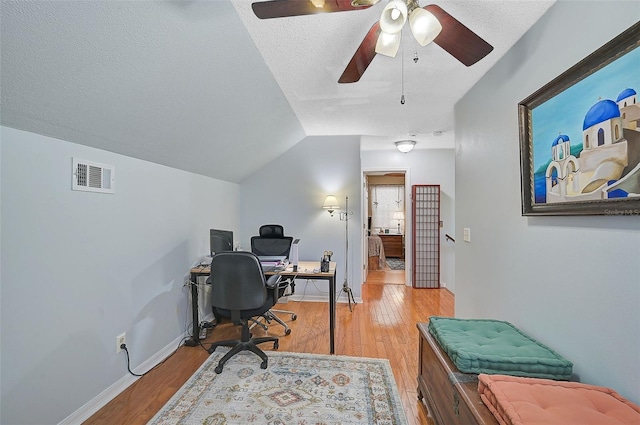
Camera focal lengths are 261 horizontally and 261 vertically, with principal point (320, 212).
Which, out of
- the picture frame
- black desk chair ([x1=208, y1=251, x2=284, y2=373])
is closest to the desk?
black desk chair ([x1=208, y1=251, x2=284, y2=373])

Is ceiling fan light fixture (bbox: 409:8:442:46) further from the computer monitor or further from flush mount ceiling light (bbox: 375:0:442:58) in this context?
the computer monitor

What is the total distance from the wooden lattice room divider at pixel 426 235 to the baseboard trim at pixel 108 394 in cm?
410

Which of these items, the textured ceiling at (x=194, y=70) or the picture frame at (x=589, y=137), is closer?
the picture frame at (x=589, y=137)

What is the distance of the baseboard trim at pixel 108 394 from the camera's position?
1.67 metres

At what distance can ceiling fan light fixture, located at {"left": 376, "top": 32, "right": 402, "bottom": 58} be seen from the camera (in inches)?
52.4

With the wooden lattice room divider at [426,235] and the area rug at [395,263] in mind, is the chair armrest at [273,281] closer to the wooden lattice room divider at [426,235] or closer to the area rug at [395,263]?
the wooden lattice room divider at [426,235]

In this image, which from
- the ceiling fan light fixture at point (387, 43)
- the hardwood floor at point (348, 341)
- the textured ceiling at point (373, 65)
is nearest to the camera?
the ceiling fan light fixture at point (387, 43)

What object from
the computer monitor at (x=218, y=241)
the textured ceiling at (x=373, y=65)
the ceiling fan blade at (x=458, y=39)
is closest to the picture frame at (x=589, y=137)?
the ceiling fan blade at (x=458, y=39)

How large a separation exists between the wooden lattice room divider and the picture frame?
3375mm

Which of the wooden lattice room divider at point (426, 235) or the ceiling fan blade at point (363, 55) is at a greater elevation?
the ceiling fan blade at point (363, 55)

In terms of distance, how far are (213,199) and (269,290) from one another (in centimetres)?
160

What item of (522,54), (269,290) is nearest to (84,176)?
(269,290)

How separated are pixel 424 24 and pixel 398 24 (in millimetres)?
129

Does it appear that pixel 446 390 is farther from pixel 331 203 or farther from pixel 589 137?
pixel 331 203
